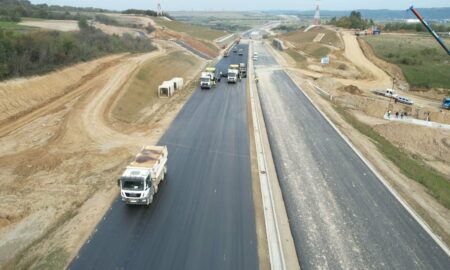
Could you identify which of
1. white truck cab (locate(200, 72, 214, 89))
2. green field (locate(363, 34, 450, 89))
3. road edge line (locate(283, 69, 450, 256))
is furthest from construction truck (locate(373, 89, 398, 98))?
white truck cab (locate(200, 72, 214, 89))

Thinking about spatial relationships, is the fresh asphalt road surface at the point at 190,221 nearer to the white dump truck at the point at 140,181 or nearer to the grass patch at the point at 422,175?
the white dump truck at the point at 140,181

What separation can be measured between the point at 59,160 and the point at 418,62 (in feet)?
256

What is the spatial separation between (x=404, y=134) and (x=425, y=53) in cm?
5553

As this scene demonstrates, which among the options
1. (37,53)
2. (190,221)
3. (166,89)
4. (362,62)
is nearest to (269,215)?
(190,221)

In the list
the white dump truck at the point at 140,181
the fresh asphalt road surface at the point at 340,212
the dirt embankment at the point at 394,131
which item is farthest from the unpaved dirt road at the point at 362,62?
the white dump truck at the point at 140,181

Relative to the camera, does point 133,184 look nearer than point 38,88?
Yes

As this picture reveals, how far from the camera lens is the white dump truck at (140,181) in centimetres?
2097

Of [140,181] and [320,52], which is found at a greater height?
[320,52]

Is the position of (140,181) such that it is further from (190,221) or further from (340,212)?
(340,212)

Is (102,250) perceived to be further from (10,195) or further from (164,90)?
(164,90)

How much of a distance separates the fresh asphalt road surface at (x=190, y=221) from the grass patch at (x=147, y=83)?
12.0m

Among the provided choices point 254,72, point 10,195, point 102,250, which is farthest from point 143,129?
point 254,72

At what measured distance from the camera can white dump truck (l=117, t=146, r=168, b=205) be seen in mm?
20969

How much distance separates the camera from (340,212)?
2167 cm
